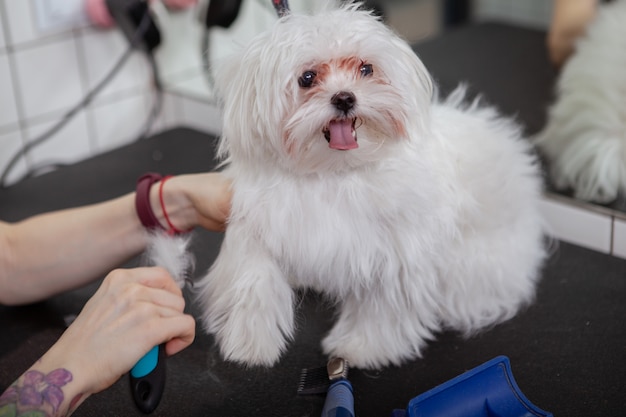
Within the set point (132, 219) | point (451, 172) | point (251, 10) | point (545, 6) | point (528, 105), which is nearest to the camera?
point (451, 172)

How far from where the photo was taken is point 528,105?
1.10 meters

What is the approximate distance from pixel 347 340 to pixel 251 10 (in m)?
0.71

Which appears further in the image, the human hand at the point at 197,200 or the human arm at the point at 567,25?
the human arm at the point at 567,25

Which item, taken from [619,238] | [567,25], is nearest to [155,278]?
[619,238]

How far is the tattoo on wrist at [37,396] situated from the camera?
56 centimetres

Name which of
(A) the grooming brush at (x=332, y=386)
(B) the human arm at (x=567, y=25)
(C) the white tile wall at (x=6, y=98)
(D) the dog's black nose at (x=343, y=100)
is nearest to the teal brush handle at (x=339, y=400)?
(A) the grooming brush at (x=332, y=386)

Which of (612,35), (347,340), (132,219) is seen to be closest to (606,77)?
(612,35)

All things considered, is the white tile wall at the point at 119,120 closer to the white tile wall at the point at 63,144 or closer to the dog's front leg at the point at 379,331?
the white tile wall at the point at 63,144

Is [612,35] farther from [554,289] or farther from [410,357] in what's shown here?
[410,357]

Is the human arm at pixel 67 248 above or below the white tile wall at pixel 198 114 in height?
above

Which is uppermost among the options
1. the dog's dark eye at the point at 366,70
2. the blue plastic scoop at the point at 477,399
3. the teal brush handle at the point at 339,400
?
the dog's dark eye at the point at 366,70

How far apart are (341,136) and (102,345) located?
A: 244 mm

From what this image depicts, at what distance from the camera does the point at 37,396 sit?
57 cm

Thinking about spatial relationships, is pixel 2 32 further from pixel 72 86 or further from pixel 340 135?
pixel 340 135
